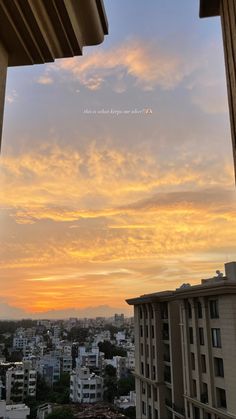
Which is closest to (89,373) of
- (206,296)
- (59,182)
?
(206,296)

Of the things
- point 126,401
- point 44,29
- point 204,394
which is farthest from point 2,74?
point 126,401

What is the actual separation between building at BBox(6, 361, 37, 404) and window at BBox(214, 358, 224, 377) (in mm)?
5362

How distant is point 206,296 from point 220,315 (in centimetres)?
70

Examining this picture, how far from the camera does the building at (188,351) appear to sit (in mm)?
7517

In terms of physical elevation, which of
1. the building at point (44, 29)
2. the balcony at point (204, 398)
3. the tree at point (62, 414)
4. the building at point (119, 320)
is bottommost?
the tree at point (62, 414)

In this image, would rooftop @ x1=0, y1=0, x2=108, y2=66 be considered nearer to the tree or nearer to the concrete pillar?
the concrete pillar

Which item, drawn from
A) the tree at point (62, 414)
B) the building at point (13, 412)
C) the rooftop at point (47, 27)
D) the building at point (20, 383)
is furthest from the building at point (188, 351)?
the rooftop at point (47, 27)

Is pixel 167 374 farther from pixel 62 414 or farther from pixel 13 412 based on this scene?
pixel 13 412

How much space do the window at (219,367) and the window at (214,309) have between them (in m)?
0.91

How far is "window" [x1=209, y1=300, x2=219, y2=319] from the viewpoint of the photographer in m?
8.10

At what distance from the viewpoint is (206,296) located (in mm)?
8461

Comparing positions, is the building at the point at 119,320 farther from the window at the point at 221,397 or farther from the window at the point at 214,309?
the window at the point at 221,397

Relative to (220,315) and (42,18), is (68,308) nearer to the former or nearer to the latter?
(220,315)

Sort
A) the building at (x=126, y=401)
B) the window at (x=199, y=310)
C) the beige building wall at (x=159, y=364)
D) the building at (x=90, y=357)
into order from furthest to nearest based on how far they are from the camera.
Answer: the building at (x=90, y=357) < the building at (x=126, y=401) < the beige building wall at (x=159, y=364) < the window at (x=199, y=310)
